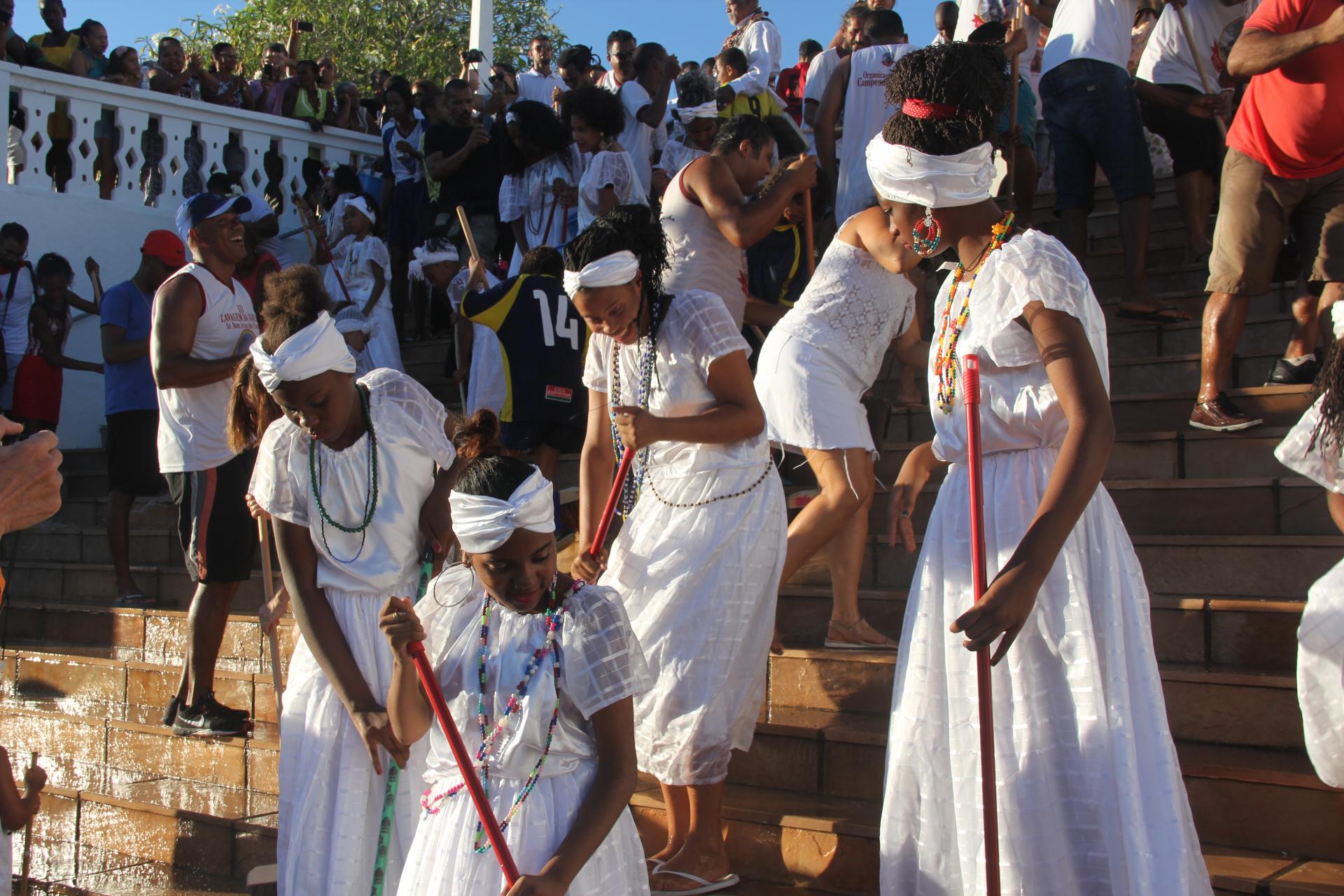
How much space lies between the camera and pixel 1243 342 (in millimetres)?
6691

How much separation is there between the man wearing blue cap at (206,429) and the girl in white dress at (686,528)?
2215 mm

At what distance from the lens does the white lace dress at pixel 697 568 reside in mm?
3986

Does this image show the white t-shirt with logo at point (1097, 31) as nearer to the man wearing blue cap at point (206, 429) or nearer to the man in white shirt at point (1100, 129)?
the man in white shirt at point (1100, 129)

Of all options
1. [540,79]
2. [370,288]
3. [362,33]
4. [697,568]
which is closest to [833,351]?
[697,568]

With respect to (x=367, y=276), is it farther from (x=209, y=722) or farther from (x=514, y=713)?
(x=514, y=713)

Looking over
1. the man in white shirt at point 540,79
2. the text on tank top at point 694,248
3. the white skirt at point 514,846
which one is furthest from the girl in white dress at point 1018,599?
the man in white shirt at point 540,79

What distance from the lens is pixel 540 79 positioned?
41.2 feet

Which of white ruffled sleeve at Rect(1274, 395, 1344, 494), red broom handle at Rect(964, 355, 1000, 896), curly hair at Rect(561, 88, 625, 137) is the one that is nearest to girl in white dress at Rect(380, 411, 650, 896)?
red broom handle at Rect(964, 355, 1000, 896)

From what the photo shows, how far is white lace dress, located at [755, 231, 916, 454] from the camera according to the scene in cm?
507

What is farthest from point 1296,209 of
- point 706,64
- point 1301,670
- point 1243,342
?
point 706,64

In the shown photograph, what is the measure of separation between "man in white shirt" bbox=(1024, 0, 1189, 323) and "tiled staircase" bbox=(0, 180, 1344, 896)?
42cm

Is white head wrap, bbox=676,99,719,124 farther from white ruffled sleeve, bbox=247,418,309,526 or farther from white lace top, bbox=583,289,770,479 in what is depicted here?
white ruffled sleeve, bbox=247,418,309,526

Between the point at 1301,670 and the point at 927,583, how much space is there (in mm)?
1255

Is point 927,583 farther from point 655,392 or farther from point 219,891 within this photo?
point 219,891
